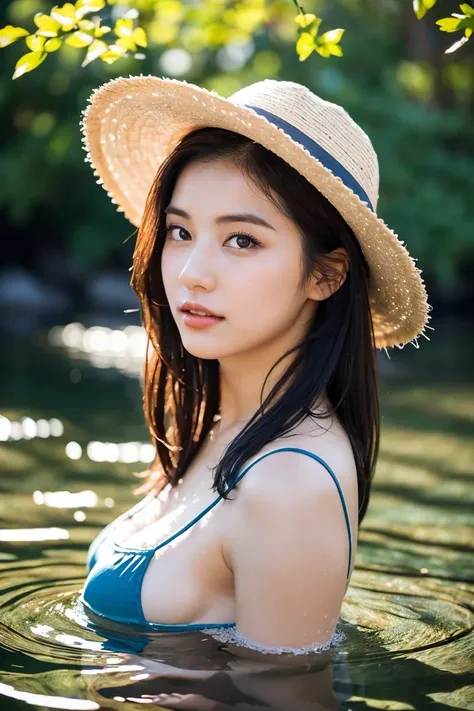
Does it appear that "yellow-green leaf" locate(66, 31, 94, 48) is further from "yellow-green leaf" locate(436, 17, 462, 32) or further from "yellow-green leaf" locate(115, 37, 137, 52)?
"yellow-green leaf" locate(436, 17, 462, 32)

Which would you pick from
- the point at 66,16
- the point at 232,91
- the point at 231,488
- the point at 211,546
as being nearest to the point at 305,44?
the point at 66,16

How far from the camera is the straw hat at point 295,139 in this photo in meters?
2.45

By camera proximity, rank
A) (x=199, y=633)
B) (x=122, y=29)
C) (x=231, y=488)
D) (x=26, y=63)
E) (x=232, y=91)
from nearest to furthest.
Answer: (x=231, y=488) → (x=199, y=633) → (x=26, y=63) → (x=122, y=29) → (x=232, y=91)

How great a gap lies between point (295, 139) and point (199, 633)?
1092 millimetres

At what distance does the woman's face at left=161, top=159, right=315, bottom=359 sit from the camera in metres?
2.51

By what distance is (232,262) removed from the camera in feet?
8.23

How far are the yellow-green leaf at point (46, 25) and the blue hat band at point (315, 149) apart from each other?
0.60 metres

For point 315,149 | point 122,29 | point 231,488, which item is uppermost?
point 122,29

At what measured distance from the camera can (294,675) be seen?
2.49 meters

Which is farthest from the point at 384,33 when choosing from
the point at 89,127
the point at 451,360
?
the point at 89,127

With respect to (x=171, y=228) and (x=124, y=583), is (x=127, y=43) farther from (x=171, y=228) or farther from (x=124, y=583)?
(x=124, y=583)

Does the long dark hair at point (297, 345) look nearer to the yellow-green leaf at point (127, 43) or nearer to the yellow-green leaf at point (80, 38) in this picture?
the yellow-green leaf at point (80, 38)

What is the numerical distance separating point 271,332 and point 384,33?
1841 centimetres

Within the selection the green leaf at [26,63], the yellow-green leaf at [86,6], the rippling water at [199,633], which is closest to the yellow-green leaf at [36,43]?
the green leaf at [26,63]
